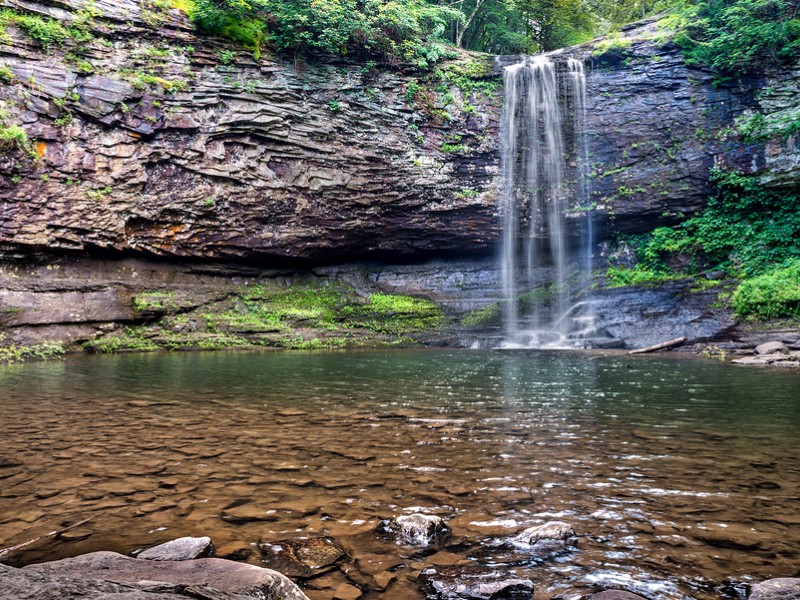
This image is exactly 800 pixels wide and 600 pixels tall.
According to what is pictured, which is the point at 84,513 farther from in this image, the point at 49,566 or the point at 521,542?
the point at 521,542

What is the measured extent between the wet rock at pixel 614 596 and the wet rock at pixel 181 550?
5.58ft

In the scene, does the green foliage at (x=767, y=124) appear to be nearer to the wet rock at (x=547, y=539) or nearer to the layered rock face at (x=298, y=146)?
the layered rock face at (x=298, y=146)

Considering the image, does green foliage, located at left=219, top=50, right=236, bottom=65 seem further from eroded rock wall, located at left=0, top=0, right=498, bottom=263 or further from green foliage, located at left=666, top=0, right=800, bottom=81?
green foliage, located at left=666, top=0, right=800, bottom=81

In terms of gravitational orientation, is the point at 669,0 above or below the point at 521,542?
above

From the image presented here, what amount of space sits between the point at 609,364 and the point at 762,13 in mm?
15788

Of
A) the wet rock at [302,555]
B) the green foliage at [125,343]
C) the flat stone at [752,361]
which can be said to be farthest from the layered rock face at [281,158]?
the wet rock at [302,555]

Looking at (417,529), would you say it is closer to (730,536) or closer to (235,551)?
(235,551)

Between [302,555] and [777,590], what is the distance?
6.52 ft

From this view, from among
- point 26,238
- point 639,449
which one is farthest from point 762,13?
point 26,238

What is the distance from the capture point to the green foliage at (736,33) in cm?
1708

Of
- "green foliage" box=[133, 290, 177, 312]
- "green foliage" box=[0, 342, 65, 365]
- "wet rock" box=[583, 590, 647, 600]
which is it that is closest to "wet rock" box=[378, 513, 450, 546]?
"wet rock" box=[583, 590, 647, 600]

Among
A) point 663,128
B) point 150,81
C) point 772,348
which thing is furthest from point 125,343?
point 663,128

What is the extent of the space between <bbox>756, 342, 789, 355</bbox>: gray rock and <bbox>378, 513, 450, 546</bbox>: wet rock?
41.5 feet

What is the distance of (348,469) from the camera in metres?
3.65
